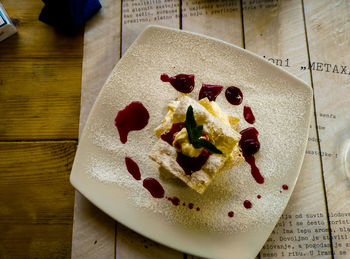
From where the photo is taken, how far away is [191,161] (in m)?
1.43

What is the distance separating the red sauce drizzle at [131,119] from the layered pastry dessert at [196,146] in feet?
0.68

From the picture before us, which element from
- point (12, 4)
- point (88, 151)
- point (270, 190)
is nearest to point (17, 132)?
point (88, 151)

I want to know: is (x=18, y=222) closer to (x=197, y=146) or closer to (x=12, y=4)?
(x=197, y=146)

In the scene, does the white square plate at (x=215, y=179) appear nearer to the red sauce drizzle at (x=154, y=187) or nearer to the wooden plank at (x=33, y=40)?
the red sauce drizzle at (x=154, y=187)

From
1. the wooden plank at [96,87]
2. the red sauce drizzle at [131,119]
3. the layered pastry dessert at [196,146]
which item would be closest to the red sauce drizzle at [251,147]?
the layered pastry dessert at [196,146]

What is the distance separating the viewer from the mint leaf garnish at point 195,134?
134 centimetres

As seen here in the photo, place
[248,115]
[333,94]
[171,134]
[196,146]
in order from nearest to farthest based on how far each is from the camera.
Result: [196,146] → [171,134] → [248,115] → [333,94]

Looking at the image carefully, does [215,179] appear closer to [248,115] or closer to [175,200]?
[175,200]

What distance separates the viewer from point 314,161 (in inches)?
65.1

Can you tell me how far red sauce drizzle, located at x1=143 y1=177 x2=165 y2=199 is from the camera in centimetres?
154

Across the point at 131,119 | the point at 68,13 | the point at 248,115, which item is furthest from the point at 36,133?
the point at 248,115

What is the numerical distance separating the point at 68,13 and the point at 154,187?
3.32 feet

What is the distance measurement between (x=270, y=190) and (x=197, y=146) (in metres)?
0.47

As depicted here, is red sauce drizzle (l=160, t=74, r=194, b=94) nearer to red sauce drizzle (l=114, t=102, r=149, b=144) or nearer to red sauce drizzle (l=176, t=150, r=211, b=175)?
red sauce drizzle (l=114, t=102, r=149, b=144)
